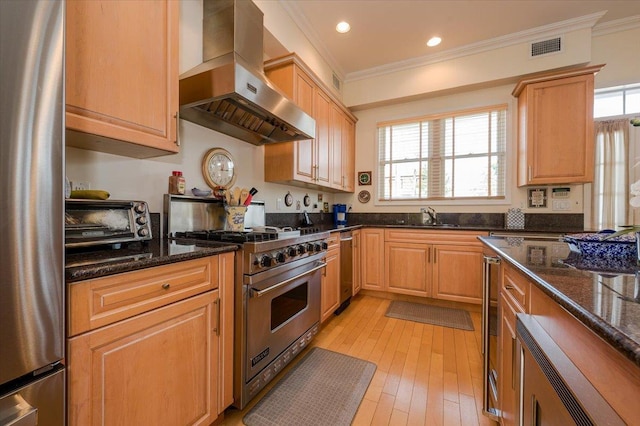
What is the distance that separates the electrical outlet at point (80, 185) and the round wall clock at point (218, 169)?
27.7 inches

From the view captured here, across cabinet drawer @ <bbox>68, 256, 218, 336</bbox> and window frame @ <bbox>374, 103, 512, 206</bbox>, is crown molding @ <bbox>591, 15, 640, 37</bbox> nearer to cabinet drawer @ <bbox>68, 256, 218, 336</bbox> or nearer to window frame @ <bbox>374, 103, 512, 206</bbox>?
window frame @ <bbox>374, 103, 512, 206</bbox>

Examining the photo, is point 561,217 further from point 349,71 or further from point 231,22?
point 231,22

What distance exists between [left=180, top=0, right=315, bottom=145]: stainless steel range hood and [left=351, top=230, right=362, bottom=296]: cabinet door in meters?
1.43

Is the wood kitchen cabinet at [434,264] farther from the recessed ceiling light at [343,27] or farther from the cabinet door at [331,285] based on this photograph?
the recessed ceiling light at [343,27]

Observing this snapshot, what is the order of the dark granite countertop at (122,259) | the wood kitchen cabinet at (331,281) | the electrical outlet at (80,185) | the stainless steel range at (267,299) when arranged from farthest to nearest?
the wood kitchen cabinet at (331,281) → the stainless steel range at (267,299) → the electrical outlet at (80,185) → the dark granite countertop at (122,259)

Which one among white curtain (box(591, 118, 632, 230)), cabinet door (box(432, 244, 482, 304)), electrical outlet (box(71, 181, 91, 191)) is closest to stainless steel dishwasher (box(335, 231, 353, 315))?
cabinet door (box(432, 244, 482, 304))

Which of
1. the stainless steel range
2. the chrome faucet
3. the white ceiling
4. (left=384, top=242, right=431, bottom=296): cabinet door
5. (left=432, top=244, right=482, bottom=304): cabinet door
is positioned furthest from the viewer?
the chrome faucet

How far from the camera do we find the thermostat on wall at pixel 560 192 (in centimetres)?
299

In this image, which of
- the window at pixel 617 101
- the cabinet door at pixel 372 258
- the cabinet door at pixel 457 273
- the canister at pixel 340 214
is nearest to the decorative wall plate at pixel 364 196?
the canister at pixel 340 214

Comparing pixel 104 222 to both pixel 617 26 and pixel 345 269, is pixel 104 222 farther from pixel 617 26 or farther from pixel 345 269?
pixel 617 26

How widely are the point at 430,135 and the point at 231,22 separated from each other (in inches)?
110

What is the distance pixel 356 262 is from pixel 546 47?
314cm

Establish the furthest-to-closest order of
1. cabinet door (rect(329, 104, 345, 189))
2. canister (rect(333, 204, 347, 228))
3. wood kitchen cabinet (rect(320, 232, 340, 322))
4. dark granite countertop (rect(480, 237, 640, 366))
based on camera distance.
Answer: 1. canister (rect(333, 204, 347, 228))
2. cabinet door (rect(329, 104, 345, 189))
3. wood kitchen cabinet (rect(320, 232, 340, 322))
4. dark granite countertop (rect(480, 237, 640, 366))

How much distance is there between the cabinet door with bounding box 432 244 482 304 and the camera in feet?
9.31
